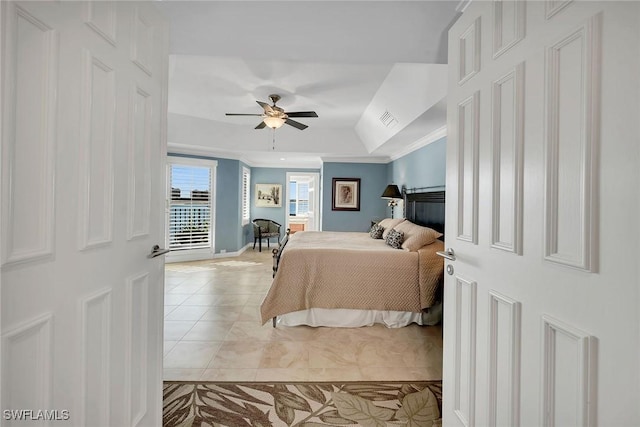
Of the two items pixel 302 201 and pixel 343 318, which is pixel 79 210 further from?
pixel 302 201

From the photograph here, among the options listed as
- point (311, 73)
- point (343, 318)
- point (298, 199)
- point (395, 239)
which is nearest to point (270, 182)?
point (298, 199)

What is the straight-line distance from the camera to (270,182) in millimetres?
8125

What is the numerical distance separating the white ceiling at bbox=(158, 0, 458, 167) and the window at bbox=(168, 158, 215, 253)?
41 centimetres

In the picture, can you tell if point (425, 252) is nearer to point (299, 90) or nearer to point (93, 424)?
point (299, 90)

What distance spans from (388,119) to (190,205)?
4.44m

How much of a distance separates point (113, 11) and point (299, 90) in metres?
2.83

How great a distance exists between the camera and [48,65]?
85 centimetres

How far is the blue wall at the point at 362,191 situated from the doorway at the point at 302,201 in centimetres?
125

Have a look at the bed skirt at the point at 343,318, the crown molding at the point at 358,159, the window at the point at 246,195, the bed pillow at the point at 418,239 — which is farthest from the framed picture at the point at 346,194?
the bed skirt at the point at 343,318

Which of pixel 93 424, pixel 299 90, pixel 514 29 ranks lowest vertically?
pixel 93 424

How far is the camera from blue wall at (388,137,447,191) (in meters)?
4.02

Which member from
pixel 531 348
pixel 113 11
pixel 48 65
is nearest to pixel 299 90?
pixel 113 11

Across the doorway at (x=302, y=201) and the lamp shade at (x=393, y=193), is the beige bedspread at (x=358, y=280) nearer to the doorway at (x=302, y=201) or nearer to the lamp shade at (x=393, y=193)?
the lamp shade at (x=393, y=193)

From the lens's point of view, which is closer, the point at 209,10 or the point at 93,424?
the point at 93,424
